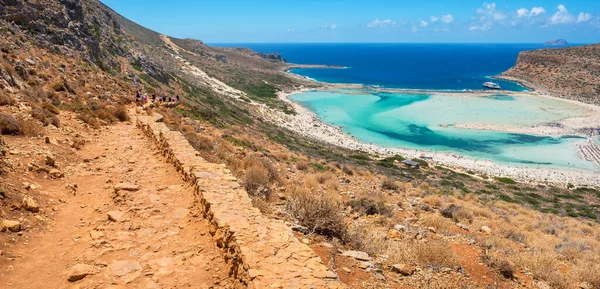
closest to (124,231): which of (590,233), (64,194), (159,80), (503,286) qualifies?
(64,194)

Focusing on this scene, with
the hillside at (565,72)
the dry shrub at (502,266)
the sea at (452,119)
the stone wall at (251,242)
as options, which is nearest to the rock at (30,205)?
the stone wall at (251,242)

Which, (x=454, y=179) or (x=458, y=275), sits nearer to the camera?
(x=458, y=275)

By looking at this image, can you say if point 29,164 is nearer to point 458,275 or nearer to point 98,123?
point 98,123

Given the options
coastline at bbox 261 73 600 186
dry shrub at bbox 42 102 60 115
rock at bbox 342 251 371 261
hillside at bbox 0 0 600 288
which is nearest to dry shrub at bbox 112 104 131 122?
hillside at bbox 0 0 600 288

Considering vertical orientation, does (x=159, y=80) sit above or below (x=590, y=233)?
above

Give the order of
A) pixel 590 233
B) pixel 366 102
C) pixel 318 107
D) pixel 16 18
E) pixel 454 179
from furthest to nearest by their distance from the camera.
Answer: pixel 366 102
pixel 318 107
pixel 454 179
pixel 16 18
pixel 590 233

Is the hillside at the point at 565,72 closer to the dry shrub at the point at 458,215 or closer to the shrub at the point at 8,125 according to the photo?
the dry shrub at the point at 458,215
